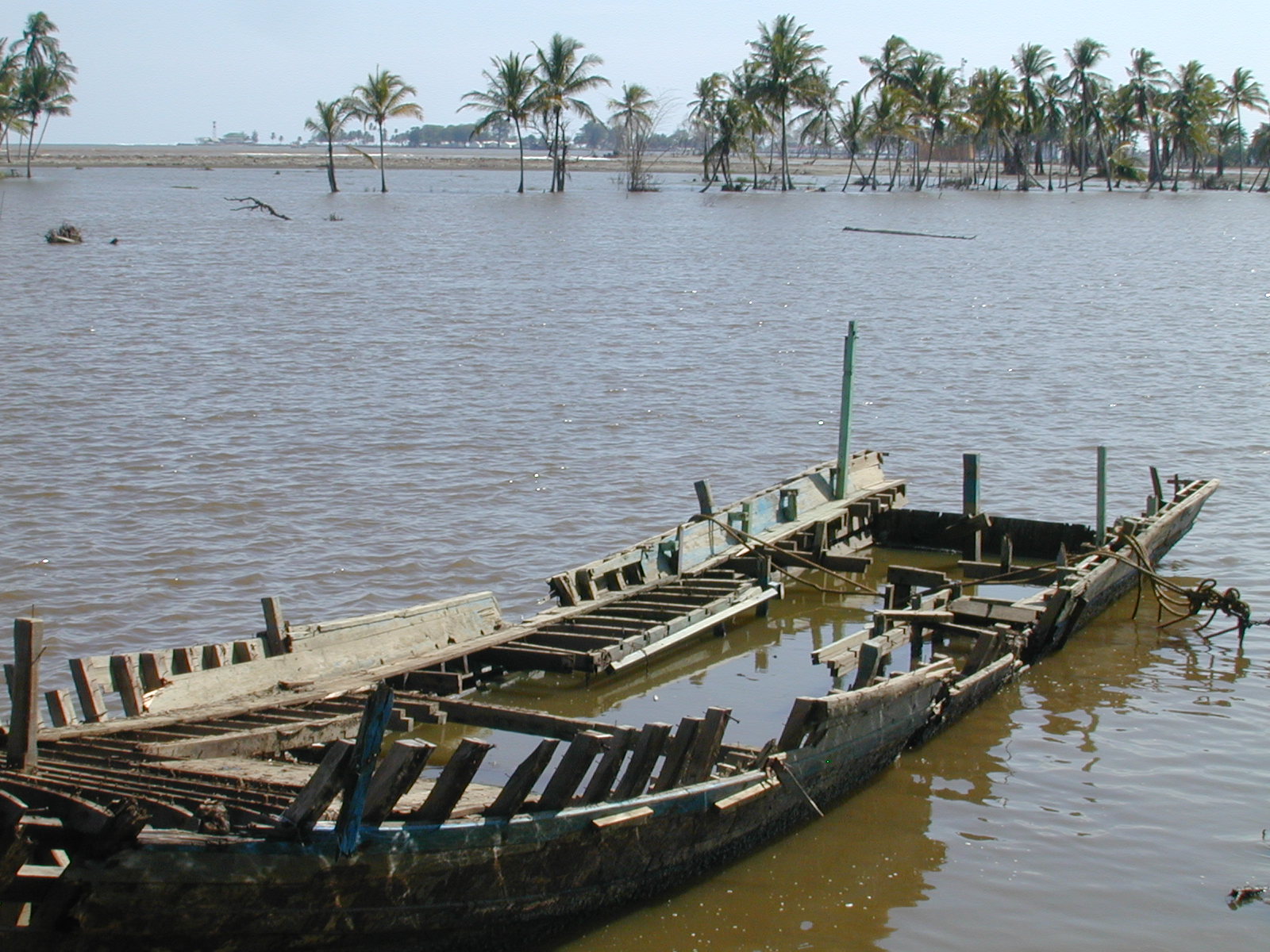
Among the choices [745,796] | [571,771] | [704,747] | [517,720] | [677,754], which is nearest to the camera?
[571,771]

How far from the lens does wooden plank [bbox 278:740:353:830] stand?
5.98 metres

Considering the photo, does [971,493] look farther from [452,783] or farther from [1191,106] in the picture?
[1191,106]

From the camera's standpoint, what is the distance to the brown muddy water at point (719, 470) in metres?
8.42

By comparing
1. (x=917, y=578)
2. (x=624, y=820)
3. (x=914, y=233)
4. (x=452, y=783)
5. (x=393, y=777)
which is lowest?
(x=624, y=820)

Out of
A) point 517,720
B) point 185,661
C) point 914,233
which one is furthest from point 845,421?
point 914,233

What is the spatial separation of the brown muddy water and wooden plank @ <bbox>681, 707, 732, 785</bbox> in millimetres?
762

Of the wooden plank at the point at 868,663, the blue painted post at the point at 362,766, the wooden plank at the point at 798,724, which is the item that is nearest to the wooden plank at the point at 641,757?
the wooden plank at the point at 798,724

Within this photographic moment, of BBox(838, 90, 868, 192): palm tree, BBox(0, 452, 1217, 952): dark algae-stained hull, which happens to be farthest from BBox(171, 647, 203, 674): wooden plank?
BBox(838, 90, 868, 192): palm tree

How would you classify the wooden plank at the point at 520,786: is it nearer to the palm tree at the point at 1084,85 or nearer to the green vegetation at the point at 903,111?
the green vegetation at the point at 903,111

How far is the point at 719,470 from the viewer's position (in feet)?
61.3

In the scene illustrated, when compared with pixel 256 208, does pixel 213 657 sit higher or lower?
lower

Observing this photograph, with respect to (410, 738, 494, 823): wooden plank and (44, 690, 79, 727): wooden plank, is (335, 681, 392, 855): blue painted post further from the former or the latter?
(44, 690, 79, 727): wooden plank

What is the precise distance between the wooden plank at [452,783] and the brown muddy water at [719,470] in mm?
1452

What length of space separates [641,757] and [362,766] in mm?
1820
